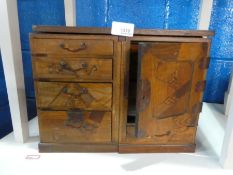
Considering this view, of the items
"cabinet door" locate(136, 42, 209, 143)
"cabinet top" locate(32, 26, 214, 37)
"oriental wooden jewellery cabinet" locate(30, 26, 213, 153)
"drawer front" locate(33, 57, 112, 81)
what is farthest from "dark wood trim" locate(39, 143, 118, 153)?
"cabinet top" locate(32, 26, 214, 37)

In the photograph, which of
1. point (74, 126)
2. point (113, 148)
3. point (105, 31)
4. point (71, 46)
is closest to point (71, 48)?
point (71, 46)

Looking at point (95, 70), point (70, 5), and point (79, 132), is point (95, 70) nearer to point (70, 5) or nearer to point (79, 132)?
point (79, 132)

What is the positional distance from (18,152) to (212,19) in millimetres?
1062

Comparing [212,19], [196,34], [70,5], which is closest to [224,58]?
[212,19]

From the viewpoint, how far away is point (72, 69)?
0.71 meters

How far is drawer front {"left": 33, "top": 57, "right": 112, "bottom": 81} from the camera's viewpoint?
699mm

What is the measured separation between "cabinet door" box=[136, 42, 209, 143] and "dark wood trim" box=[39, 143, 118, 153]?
14cm

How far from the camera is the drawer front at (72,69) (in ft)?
2.29

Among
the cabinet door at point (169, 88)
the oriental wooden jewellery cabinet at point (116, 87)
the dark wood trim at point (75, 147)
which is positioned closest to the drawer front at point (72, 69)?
the oriental wooden jewellery cabinet at point (116, 87)

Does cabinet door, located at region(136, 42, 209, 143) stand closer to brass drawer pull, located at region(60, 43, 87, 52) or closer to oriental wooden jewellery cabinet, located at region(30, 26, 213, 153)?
oriental wooden jewellery cabinet, located at region(30, 26, 213, 153)

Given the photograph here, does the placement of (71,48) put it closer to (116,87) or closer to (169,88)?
(116,87)

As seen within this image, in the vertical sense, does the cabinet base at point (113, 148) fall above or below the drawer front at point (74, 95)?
below

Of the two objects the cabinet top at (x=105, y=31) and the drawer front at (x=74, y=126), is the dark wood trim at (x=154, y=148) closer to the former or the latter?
the drawer front at (x=74, y=126)

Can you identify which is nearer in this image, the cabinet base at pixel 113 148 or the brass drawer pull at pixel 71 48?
the brass drawer pull at pixel 71 48
